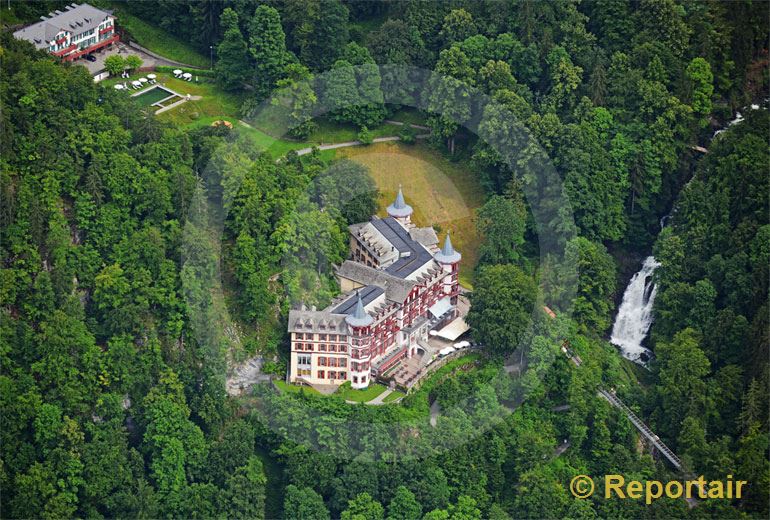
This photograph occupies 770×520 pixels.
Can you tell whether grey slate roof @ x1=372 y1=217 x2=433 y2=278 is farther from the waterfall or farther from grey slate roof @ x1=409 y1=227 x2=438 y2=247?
the waterfall

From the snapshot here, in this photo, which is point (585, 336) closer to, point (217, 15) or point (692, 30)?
point (692, 30)

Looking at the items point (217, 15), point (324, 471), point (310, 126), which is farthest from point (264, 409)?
point (217, 15)

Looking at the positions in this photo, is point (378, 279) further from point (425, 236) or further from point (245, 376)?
point (245, 376)

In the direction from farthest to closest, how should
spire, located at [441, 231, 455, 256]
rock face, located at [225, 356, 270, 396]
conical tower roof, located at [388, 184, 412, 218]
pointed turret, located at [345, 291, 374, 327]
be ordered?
conical tower roof, located at [388, 184, 412, 218] < spire, located at [441, 231, 455, 256] < rock face, located at [225, 356, 270, 396] < pointed turret, located at [345, 291, 374, 327]

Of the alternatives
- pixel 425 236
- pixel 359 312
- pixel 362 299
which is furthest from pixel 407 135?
pixel 359 312

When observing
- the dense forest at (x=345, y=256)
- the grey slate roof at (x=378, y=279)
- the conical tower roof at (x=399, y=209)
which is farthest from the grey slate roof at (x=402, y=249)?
the dense forest at (x=345, y=256)

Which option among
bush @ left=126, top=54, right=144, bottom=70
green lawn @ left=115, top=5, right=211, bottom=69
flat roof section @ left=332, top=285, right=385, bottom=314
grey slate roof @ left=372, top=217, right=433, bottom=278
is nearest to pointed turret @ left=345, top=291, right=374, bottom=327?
flat roof section @ left=332, top=285, right=385, bottom=314

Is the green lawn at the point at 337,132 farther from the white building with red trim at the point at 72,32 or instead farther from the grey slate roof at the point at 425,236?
the white building with red trim at the point at 72,32
